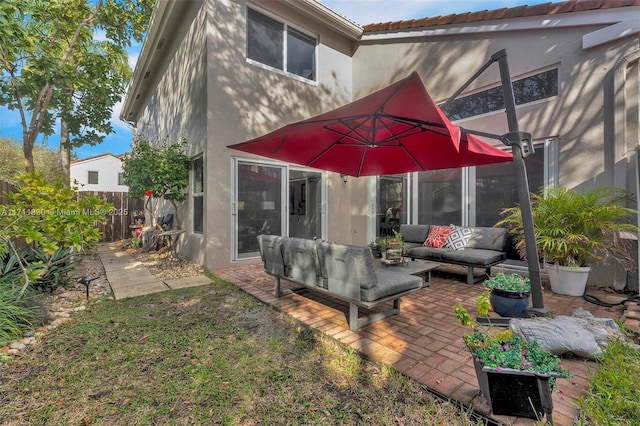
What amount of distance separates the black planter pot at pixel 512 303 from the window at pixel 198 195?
18.3 feet

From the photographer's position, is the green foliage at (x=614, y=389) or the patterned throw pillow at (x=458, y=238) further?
the patterned throw pillow at (x=458, y=238)

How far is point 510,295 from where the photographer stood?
10.5 feet

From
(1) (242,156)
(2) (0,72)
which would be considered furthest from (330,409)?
(2) (0,72)

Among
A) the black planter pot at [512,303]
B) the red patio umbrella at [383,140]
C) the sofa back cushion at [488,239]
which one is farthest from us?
the sofa back cushion at [488,239]

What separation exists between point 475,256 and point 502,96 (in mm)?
3437

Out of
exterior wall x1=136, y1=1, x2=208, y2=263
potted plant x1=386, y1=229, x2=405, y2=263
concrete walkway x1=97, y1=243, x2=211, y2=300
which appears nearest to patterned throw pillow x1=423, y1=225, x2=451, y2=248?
potted plant x1=386, y1=229, x2=405, y2=263

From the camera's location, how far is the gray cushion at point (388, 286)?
2.88m

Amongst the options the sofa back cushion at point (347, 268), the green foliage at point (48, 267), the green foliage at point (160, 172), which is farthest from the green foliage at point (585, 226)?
the green foliage at point (48, 267)

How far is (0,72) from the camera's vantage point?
700cm

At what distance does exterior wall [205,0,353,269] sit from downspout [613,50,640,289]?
19.2ft

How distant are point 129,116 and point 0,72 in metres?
7.92

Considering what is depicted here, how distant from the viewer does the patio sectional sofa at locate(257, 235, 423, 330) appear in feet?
9.41

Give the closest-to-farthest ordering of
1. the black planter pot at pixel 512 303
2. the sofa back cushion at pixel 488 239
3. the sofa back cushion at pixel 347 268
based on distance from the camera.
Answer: the sofa back cushion at pixel 347 268 → the black planter pot at pixel 512 303 → the sofa back cushion at pixel 488 239

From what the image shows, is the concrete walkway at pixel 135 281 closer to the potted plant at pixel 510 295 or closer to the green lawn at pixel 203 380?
the green lawn at pixel 203 380
